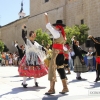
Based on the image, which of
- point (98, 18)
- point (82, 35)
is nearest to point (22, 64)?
point (82, 35)

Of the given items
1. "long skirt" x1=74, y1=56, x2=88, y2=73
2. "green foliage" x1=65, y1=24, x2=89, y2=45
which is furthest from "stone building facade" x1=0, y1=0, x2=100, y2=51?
"long skirt" x1=74, y1=56, x2=88, y2=73

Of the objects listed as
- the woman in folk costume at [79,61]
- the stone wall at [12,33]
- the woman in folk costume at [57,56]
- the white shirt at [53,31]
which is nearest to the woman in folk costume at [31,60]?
the woman in folk costume at [57,56]

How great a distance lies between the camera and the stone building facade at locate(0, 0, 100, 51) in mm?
20141

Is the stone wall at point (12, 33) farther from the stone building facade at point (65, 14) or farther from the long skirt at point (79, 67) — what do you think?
the long skirt at point (79, 67)

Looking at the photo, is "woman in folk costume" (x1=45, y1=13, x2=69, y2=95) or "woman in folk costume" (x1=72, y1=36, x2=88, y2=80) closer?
"woman in folk costume" (x1=45, y1=13, x2=69, y2=95)

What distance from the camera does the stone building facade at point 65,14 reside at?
2014 cm

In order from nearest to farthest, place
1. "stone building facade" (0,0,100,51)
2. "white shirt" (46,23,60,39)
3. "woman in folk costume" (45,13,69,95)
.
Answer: "white shirt" (46,23,60,39)
"woman in folk costume" (45,13,69,95)
"stone building facade" (0,0,100,51)

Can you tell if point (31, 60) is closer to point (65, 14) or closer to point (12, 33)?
point (65, 14)

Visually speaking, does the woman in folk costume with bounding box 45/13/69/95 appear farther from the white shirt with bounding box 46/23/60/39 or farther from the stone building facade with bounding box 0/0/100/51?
the stone building facade with bounding box 0/0/100/51

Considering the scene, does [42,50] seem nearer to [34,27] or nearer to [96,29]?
[96,29]

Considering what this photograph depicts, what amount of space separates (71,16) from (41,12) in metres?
7.91

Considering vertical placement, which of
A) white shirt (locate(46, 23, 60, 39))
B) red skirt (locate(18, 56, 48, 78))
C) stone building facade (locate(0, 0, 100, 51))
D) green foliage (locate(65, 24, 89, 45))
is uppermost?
stone building facade (locate(0, 0, 100, 51))

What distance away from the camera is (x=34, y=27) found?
103 feet

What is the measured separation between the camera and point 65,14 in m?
24.8
